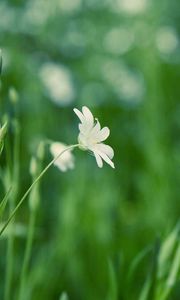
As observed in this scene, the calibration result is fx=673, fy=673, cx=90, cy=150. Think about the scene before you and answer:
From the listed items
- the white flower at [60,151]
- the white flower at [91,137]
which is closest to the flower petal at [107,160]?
the white flower at [91,137]

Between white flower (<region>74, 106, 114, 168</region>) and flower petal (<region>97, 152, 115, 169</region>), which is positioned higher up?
white flower (<region>74, 106, 114, 168</region>)

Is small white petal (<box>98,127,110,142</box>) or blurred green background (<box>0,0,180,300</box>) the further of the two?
blurred green background (<box>0,0,180,300</box>)

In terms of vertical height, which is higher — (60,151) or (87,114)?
(87,114)

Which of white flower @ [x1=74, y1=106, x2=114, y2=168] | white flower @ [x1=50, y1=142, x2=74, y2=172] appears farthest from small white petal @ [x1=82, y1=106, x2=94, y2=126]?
white flower @ [x1=50, y1=142, x2=74, y2=172]

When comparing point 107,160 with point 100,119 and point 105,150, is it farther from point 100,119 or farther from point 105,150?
point 100,119

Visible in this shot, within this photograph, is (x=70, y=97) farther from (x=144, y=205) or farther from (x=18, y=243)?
(x=18, y=243)

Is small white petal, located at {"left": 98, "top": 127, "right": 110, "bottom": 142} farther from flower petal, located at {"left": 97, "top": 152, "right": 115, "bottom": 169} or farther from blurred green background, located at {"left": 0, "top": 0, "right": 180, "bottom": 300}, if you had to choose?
blurred green background, located at {"left": 0, "top": 0, "right": 180, "bottom": 300}

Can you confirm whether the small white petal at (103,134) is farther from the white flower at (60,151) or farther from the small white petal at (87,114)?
the white flower at (60,151)

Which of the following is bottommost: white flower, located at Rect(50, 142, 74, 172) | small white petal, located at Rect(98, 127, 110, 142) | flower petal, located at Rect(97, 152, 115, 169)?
white flower, located at Rect(50, 142, 74, 172)

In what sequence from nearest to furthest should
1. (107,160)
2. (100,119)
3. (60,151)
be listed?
(107,160)
(60,151)
(100,119)

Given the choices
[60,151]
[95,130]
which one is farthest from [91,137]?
[60,151]
